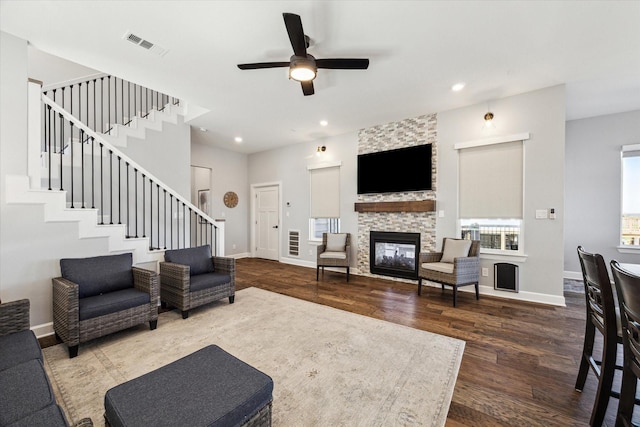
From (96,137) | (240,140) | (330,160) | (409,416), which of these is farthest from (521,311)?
(240,140)

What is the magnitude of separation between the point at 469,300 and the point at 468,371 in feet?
6.48

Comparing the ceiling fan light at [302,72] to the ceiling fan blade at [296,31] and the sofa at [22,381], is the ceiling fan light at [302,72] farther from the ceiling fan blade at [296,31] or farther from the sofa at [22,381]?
the sofa at [22,381]

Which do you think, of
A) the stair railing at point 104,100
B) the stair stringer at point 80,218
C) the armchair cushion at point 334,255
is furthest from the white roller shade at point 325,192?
the stair stringer at point 80,218

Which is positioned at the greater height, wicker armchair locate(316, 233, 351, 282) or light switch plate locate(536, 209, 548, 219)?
light switch plate locate(536, 209, 548, 219)

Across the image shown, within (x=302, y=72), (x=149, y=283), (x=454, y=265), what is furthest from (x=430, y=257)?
(x=149, y=283)

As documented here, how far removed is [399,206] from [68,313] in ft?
15.1

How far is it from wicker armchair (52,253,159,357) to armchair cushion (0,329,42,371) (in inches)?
19.3

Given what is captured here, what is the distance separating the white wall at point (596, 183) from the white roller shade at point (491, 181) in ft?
6.48

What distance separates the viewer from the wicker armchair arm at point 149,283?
8.92ft

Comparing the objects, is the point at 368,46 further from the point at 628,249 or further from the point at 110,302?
the point at 628,249

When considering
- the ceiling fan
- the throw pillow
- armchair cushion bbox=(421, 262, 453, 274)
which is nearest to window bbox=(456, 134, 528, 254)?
armchair cushion bbox=(421, 262, 453, 274)

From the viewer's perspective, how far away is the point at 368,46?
2.72 m

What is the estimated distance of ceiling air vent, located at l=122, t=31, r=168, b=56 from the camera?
2.59 meters

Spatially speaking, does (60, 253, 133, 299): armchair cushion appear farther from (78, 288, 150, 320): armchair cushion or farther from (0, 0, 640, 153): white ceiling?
(0, 0, 640, 153): white ceiling
